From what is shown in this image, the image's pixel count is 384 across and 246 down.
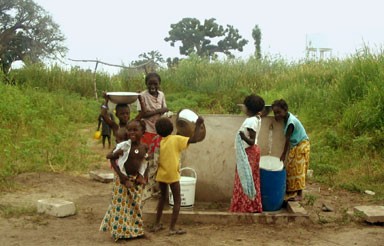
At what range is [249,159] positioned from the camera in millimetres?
5363

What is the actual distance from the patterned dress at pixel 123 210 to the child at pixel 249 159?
1177 mm

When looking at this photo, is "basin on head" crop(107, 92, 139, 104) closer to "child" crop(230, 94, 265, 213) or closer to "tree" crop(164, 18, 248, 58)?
"child" crop(230, 94, 265, 213)

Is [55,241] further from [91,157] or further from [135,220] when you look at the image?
[91,157]

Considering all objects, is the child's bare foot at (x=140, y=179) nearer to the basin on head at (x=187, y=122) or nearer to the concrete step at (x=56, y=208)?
the basin on head at (x=187, y=122)

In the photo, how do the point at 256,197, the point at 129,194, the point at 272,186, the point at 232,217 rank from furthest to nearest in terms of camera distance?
the point at 272,186
the point at 256,197
the point at 232,217
the point at 129,194

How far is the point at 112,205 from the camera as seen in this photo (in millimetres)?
4621

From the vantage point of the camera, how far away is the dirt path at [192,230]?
473 centimetres

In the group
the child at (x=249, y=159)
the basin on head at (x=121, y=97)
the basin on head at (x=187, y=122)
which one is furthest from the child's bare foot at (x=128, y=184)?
the child at (x=249, y=159)

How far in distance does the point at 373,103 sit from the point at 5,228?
22.7 feet

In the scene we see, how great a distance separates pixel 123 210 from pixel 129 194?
151 millimetres

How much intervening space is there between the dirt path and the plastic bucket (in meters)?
0.42

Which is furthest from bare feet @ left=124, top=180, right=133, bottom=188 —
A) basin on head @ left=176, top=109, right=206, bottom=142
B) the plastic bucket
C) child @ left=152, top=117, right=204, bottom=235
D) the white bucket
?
the plastic bucket

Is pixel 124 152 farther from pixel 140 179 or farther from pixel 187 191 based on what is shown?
pixel 187 191

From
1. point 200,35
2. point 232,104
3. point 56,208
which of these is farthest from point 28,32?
point 56,208
